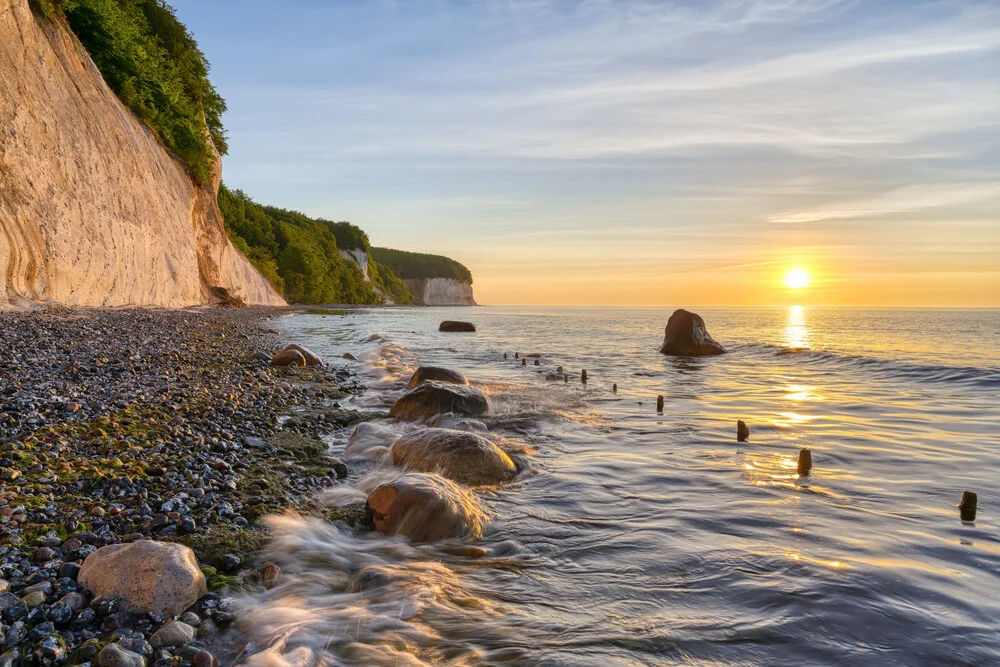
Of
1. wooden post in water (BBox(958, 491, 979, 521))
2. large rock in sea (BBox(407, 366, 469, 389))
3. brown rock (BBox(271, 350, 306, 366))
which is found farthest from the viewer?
brown rock (BBox(271, 350, 306, 366))

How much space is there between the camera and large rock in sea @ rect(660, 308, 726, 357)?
26156 millimetres

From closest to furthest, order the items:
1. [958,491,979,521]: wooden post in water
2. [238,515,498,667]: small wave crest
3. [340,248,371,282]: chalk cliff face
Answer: [238,515,498,667]: small wave crest < [958,491,979,521]: wooden post in water < [340,248,371,282]: chalk cliff face

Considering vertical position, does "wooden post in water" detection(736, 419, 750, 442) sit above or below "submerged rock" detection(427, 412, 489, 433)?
above

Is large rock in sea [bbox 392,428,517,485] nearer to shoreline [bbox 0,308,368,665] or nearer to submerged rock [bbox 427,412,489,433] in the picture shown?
shoreline [bbox 0,308,368,665]

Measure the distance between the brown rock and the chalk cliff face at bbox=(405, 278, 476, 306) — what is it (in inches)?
6071

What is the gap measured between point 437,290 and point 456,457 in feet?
558

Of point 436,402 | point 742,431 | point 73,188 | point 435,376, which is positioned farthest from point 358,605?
point 73,188

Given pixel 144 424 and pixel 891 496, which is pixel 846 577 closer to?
pixel 891 496

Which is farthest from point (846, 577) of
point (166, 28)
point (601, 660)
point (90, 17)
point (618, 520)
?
point (166, 28)

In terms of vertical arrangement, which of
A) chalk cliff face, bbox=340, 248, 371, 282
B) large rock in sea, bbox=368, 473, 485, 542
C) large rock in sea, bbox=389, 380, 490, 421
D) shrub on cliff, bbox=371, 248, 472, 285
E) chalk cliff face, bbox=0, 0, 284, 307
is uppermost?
shrub on cliff, bbox=371, 248, 472, 285

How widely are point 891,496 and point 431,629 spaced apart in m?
6.14

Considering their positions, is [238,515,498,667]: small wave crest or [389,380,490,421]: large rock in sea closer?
[238,515,498,667]: small wave crest

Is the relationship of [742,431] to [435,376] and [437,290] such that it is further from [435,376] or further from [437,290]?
[437,290]

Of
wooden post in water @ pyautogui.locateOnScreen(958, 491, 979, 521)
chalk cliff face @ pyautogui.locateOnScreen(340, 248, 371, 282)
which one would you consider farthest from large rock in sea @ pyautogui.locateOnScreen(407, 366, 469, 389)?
chalk cliff face @ pyautogui.locateOnScreen(340, 248, 371, 282)
